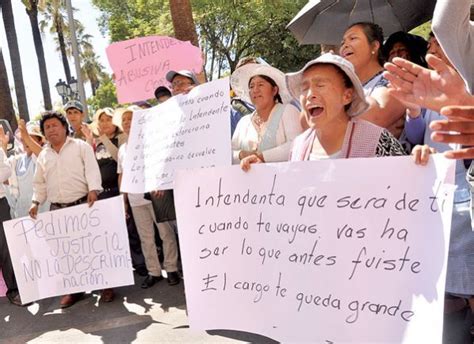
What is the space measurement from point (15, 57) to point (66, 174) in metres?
13.2

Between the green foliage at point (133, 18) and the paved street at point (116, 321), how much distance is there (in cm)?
1359

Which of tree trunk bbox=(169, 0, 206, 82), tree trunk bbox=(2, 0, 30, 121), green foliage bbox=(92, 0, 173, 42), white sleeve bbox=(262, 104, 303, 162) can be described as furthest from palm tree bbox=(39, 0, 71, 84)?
white sleeve bbox=(262, 104, 303, 162)

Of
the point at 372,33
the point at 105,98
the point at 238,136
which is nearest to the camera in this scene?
the point at 372,33

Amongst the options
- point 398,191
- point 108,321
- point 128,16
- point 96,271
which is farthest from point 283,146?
point 128,16

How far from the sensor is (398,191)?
171 centimetres

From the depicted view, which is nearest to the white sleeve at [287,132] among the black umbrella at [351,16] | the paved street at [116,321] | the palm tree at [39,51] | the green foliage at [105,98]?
the black umbrella at [351,16]

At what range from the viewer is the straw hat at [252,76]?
10.3 feet

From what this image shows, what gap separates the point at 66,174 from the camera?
4.20 meters

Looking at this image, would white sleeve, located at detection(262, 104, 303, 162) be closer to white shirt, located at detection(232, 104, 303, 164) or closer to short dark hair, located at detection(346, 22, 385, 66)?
white shirt, located at detection(232, 104, 303, 164)

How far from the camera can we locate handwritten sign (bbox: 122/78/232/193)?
285 cm

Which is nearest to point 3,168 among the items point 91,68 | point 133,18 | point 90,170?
point 90,170

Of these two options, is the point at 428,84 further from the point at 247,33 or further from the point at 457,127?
the point at 247,33

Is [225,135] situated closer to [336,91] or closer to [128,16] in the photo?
[336,91]

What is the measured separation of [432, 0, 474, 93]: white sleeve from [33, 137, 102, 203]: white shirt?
3282mm
